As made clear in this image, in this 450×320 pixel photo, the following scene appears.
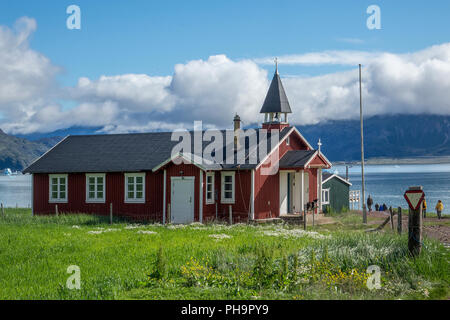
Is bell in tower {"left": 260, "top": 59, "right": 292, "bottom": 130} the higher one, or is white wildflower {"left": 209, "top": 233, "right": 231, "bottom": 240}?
bell in tower {"left": 260, "top": 59, "right": 292, "bottom": 130}

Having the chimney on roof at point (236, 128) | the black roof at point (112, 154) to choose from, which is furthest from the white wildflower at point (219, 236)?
the chimney on roof at point (236, 128)

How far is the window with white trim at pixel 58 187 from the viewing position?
1417 inches

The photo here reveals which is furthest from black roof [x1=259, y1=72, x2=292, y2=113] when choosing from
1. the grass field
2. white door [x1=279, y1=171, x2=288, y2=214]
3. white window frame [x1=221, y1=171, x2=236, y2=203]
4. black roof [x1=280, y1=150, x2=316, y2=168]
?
the grass field

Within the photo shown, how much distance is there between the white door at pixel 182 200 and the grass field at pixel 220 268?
9.19 meters

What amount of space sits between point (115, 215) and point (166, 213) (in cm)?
370

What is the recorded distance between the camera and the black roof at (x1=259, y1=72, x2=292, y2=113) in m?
37.8

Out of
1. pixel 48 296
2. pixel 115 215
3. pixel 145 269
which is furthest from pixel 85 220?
pixel 48 296

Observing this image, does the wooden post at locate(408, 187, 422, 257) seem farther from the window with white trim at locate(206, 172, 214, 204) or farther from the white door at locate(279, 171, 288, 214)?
the white door at locate(279, 171, 288, 214)

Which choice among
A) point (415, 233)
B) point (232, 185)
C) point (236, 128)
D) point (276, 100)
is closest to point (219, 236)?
point (415, 233)

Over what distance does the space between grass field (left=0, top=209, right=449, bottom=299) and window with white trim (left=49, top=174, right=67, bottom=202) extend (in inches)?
538

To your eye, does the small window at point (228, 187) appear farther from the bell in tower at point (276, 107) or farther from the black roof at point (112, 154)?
the bell in tower at point (276, 107)

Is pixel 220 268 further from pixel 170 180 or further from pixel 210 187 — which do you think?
pixel 210 187

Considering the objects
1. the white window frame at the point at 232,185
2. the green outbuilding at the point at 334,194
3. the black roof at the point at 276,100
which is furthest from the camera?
the green outbuilding at the point at 334,194
